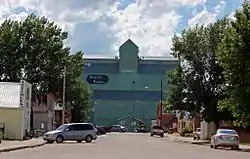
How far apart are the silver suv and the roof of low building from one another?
19.7 ft

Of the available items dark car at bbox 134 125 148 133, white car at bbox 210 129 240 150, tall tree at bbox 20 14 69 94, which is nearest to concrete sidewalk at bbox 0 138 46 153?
Answer: white car at bbox 210 129 240 150

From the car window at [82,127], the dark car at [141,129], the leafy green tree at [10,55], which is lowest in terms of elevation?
the dark car at [141,129]

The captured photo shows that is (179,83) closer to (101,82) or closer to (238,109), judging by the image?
(238,109)

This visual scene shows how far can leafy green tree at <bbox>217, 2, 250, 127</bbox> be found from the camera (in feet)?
153

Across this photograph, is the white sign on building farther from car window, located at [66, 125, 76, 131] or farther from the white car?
the white car

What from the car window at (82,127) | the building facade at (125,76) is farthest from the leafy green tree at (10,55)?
the building facade at (125,76)

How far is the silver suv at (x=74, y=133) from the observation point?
53.4 m

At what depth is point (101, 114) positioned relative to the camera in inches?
5635

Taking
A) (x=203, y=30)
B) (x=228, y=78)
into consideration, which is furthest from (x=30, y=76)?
(x=228, y=78)

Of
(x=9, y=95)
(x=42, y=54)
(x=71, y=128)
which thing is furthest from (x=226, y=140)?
(x=42, y=54)

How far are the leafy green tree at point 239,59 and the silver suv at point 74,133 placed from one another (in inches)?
505

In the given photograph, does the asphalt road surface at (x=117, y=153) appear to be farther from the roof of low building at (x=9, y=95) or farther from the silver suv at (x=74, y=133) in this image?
the roof of low building at (x=9, y=95)

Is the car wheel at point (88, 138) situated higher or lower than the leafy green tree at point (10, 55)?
lower

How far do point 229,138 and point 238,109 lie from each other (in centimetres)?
295
